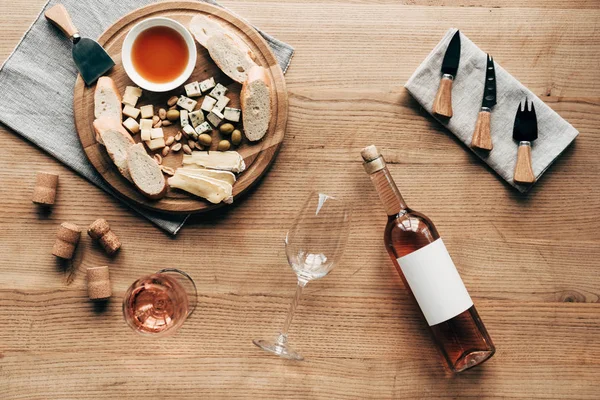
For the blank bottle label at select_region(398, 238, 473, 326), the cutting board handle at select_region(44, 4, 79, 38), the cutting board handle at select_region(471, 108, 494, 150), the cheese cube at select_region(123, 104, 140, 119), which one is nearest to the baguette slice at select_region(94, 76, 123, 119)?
the cheese cube at select_region(123, 104, 140, 119)

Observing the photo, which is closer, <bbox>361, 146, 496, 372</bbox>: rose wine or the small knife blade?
<bbox>361, 146, 496, 372</bbox>: rose wine

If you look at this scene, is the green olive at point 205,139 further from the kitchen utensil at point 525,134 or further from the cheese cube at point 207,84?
the kitchen utensil at point 525,134

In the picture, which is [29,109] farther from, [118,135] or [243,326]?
[243,326]

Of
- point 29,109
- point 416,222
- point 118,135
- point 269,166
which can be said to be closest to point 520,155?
point 416,222

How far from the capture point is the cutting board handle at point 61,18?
114 cm

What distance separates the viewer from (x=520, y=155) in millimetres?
1171

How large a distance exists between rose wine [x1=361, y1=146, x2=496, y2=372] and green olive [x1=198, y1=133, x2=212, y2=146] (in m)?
0.33

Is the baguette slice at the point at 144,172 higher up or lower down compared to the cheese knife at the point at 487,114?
lower down

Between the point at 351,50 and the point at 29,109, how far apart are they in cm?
74

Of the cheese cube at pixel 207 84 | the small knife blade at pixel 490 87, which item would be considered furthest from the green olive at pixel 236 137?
the small knife blade at pixel 490 87

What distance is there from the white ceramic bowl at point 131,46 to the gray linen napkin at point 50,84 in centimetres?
9

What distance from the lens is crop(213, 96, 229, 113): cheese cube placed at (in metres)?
1.15

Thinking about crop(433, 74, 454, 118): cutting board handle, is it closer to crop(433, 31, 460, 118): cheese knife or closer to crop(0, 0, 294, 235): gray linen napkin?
crop(433, 31, 460, 118): cheese knife

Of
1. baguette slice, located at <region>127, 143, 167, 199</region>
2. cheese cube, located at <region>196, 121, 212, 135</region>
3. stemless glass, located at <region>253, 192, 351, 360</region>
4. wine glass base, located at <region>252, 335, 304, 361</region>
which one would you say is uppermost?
cheese cube, located at <region>196, 121, 212, 135</region>
